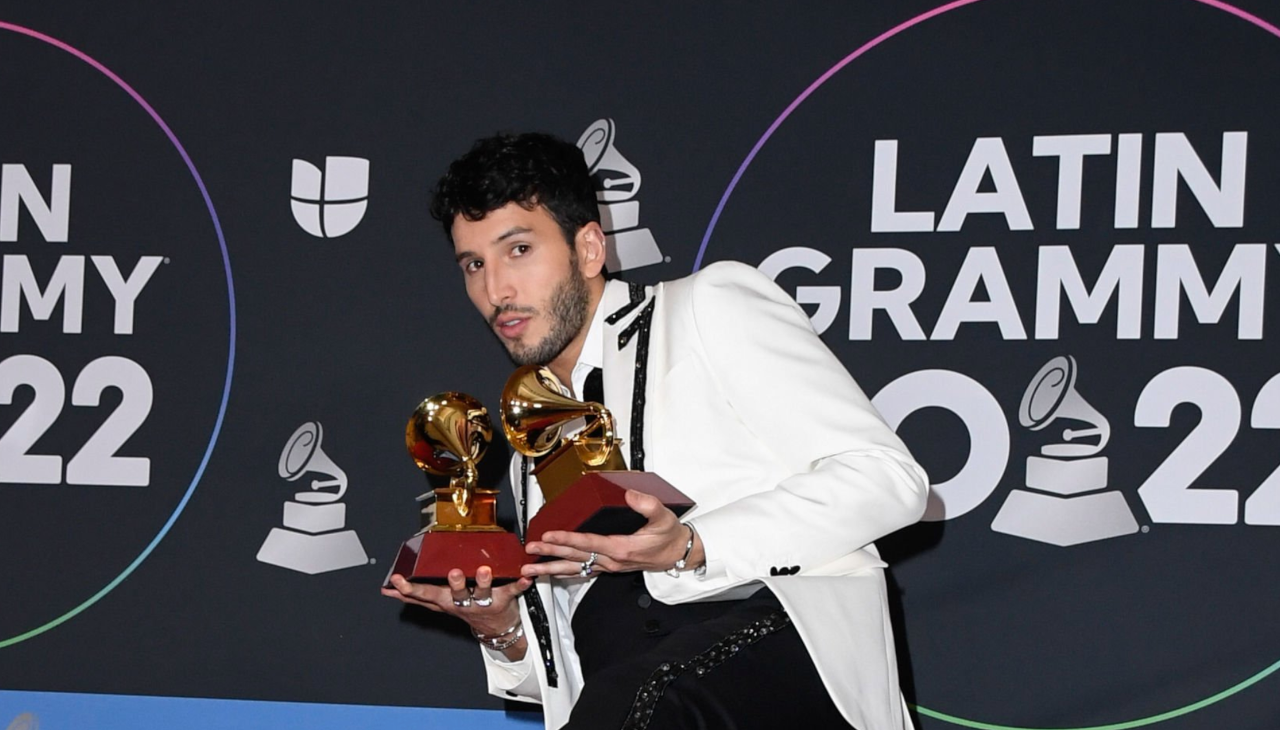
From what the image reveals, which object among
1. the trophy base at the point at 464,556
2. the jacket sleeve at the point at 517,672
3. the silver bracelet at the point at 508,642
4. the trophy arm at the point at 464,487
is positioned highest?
the trophy arm at the point at 464,487

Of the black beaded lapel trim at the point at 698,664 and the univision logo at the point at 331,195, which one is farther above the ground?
the univision logo at the point at 331,195

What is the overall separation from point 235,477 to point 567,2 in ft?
4.70

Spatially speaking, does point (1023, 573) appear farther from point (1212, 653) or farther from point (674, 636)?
point (674, 636)

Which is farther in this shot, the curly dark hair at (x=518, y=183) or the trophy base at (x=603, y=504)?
the curly dark hair at (x=518, y=183)

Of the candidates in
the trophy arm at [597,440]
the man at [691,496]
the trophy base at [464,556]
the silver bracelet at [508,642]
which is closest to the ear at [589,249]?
the man at [691,496]

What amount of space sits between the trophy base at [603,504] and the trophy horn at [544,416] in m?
0.13

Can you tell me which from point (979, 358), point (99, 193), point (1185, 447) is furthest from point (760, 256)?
point (99, 193)

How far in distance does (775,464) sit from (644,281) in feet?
3.69

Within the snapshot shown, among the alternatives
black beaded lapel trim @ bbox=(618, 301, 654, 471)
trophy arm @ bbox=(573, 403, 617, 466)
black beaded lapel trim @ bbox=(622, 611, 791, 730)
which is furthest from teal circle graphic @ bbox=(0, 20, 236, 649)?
black beaded lapel trim @ bbox=(622, 611, 791, 730)

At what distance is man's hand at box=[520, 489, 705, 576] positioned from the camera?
1.83 metres

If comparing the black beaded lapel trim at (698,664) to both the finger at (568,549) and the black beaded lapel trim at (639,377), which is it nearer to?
the finger at (568,549)

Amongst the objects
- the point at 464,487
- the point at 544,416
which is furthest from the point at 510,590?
the point at 544,416

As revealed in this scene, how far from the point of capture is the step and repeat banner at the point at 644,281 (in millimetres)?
2895

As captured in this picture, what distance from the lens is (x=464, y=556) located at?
2.10 meters
